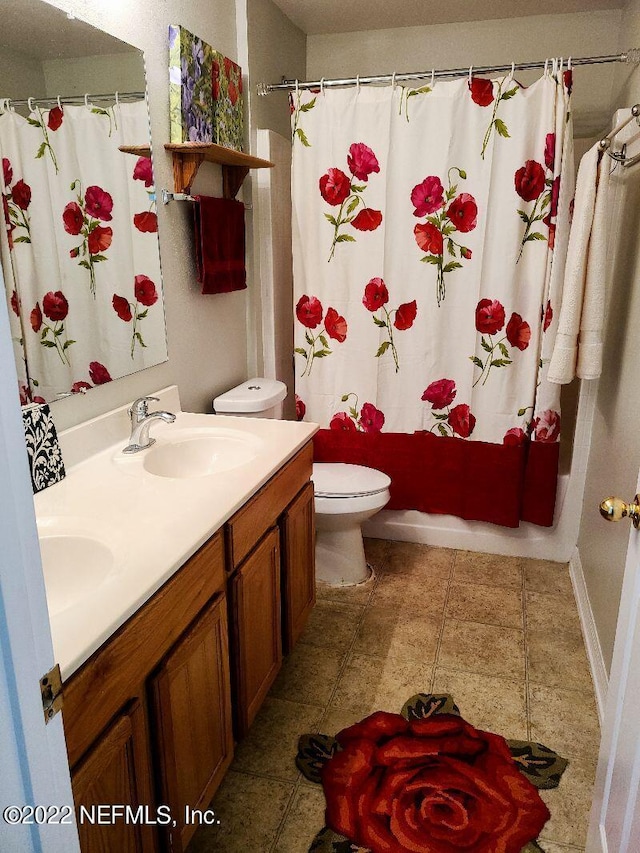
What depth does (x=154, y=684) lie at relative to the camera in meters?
1.17

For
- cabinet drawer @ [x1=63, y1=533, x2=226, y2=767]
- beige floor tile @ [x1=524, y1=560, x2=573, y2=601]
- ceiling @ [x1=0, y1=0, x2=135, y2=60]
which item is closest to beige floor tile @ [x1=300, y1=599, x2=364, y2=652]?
beige floor tile @ [x1=524, y1=560, x2=573, y2=601]

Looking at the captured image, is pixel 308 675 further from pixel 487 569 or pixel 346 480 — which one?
pixel 487 569

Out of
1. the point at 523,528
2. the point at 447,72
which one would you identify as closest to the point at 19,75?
the point at 447,72

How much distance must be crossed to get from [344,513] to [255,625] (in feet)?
2.92

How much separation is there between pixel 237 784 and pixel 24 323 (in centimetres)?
133

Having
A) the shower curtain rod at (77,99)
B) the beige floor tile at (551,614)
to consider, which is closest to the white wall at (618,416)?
the beige floor tile at (551,614)

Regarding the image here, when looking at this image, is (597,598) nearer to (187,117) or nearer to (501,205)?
(501,205)

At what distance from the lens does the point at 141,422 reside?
1.82m

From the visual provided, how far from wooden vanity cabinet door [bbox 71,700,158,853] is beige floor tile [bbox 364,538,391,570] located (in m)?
1.80

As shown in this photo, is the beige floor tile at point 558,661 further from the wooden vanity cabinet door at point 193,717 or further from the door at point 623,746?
the wooden vanity cabinet door at point 193,717

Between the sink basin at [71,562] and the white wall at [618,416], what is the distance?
1520 millimetres

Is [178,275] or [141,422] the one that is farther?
[178,275]

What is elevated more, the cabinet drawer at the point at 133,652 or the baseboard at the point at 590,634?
the cabinet drawer at the point at 133,652

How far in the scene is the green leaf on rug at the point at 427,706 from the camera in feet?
6.47
